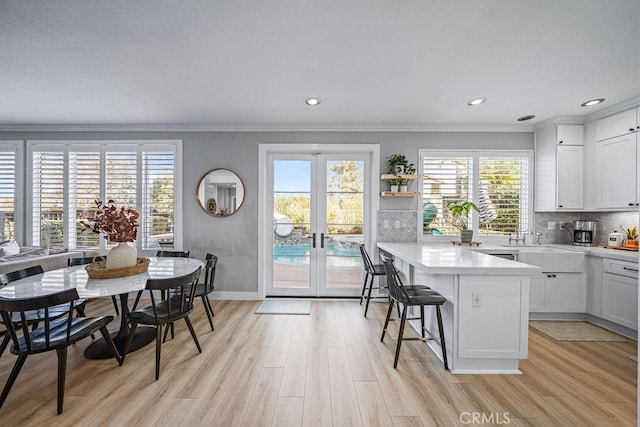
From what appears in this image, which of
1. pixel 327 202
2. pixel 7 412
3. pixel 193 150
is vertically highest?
pixel 193 150

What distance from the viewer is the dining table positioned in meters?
1.93

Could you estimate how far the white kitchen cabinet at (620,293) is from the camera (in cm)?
281

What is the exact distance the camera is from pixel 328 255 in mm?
4148

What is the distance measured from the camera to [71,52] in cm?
220

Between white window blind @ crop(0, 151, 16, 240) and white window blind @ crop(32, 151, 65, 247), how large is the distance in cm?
31

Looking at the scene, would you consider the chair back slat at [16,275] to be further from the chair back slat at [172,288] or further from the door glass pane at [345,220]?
the door glass pane at [345,220]

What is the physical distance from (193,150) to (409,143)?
309 cm

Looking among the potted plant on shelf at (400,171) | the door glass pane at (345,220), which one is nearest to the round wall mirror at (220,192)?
the door glass pane at (345,220)

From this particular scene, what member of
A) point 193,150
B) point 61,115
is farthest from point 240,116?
point 61,115

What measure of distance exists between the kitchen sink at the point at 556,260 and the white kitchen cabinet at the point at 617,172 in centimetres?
75

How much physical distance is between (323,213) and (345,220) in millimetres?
339

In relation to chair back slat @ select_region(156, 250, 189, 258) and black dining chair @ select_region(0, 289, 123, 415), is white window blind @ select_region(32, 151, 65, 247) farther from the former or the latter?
black dining chair @ select_region(0, 289, 123, 415)

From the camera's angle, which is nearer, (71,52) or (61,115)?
(71,52)

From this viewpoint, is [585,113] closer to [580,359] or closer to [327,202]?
[580,359]
